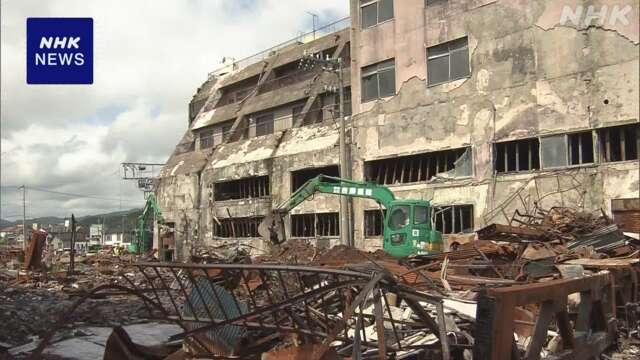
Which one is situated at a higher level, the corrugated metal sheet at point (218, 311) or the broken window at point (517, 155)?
the broken window at point (517, 155)

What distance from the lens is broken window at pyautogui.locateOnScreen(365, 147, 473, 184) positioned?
20.8 m

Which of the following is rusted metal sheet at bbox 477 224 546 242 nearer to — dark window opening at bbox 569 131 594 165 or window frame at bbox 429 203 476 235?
dark window opening at bbox 569 131 594 165

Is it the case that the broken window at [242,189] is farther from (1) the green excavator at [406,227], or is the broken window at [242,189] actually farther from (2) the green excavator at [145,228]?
(1) the green excavator at [406,227]

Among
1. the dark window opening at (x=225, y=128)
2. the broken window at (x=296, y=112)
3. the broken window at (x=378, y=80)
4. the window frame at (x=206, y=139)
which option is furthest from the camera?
the window frame at (x=206, y=139)

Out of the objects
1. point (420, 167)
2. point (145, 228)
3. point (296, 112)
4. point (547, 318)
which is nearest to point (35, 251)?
point (420, 167)

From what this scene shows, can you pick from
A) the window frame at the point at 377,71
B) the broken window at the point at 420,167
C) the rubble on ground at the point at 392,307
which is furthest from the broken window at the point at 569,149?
the window frame at the point at 377,71

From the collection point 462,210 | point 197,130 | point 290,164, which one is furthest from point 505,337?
point 197,130

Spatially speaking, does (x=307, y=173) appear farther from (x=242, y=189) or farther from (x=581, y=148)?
(x=581, y=148)

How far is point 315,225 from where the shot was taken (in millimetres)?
27109

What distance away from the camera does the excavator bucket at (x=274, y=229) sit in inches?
782

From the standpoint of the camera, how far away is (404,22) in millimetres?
23406

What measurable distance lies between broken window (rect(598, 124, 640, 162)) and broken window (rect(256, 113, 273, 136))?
818 inches

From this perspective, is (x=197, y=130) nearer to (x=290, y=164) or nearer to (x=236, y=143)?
(x=236, y=143)

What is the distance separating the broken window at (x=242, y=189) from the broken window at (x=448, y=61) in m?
11.5
